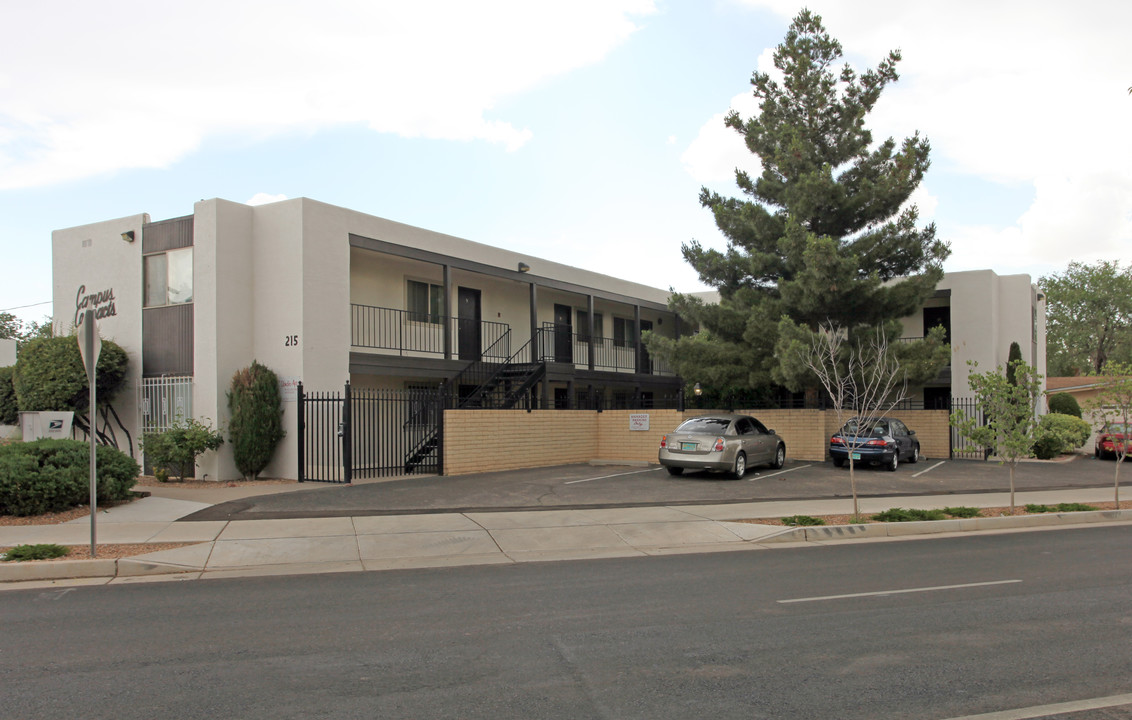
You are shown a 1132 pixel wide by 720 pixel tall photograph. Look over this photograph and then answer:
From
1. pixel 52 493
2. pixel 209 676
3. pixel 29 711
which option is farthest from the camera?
pixel 52 493

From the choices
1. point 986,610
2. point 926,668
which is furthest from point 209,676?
point 986,610

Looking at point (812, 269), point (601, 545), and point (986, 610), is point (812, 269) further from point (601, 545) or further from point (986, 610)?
point (986, 610)

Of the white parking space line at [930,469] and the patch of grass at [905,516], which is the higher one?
the patch of grass at [905,516]

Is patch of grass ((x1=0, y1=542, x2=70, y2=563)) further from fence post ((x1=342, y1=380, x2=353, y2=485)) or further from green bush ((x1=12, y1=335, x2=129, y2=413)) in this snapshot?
green bush ((x1=12, y1=335, x2=129, y2=413))

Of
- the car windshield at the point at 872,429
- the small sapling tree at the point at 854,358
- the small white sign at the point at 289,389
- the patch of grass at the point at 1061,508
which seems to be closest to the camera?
the patch of grass at the point at 1061,508

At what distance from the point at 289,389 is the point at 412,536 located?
8.25 meters

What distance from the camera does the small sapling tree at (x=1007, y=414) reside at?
13703mm

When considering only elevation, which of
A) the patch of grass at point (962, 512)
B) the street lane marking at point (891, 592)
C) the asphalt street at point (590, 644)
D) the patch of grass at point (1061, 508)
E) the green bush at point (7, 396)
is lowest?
the patch of grass at point (1061, 508)

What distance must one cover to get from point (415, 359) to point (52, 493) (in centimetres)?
986

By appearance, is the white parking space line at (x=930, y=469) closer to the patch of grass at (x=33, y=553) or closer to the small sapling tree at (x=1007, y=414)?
the small sapling tree at (x=1007, y=414)

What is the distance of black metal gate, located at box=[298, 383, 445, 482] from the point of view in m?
17.5

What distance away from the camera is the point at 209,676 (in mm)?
5336

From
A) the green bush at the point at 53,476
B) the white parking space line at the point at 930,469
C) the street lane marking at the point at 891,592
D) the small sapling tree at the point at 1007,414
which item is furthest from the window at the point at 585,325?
the street lane marking at the point at 891,592

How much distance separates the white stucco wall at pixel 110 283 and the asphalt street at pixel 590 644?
12.9 meters
